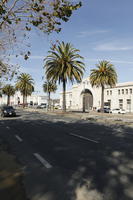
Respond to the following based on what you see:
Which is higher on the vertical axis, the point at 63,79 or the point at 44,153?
the point at 63,79

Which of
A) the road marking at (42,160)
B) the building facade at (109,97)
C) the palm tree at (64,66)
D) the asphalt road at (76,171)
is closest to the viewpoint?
the asphalt road at (76,171)

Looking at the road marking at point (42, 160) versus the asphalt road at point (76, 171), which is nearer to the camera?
the asphalt road at point (76, 171)

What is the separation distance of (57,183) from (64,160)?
6.85ft

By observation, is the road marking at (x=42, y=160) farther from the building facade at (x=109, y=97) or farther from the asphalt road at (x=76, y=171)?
the building facade at (x=109, y=97)

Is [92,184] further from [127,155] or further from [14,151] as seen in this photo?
[14,151]

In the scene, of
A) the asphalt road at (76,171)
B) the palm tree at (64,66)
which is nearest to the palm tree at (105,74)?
the palm tree at (64,66)

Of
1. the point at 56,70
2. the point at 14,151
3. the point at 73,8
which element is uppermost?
the point at 56,70

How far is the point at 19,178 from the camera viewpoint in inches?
209

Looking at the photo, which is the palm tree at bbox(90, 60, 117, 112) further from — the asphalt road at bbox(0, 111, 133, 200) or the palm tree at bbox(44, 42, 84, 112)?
the asphalt road at bbox(0, 111, 133, 200)

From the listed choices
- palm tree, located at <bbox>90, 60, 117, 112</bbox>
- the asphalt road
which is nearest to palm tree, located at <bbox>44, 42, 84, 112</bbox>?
palm tree, located at <bbox>90, 60, 117, 112</bbox>

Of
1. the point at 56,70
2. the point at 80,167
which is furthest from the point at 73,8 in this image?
the point at 56,70

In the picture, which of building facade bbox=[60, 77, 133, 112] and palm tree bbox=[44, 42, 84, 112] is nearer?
palm tree bbox=[44, 42, 84, 112]

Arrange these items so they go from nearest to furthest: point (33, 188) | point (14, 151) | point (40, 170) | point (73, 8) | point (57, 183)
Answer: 1. point (33, 188)
2. point (57, 183)
3. point (40, 170)
4. point (73, 8)
5. point (14, 151)

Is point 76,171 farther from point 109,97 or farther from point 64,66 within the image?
point 109,97
